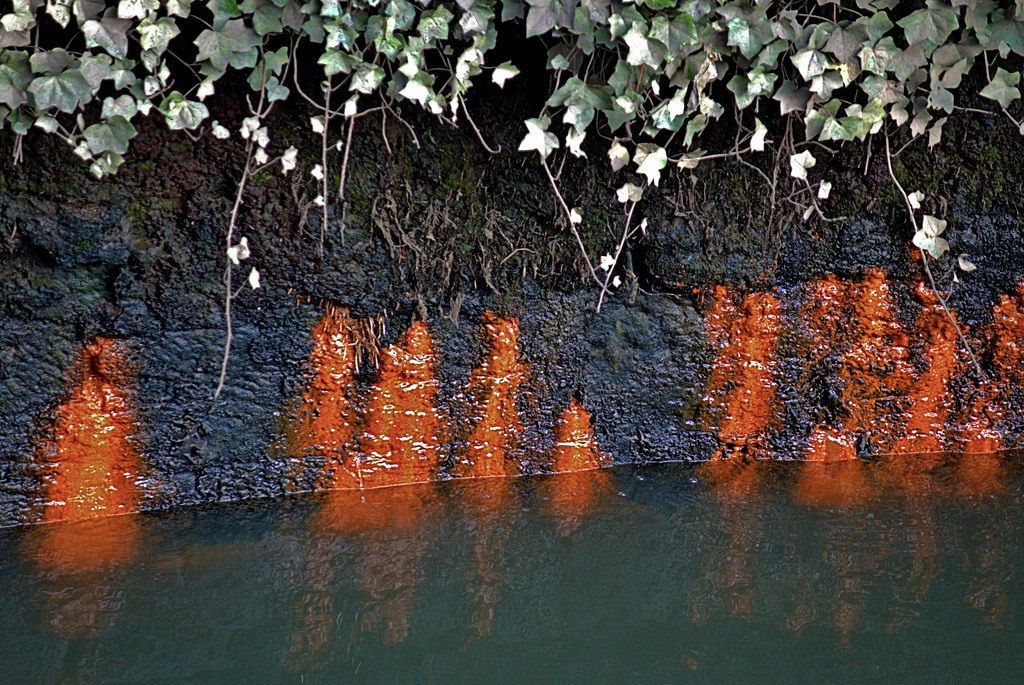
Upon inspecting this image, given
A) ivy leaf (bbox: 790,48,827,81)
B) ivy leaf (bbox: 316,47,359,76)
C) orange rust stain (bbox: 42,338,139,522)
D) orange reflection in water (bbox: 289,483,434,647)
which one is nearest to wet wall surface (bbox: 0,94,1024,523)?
orange rust stain (bbox: 42,338,139,522)

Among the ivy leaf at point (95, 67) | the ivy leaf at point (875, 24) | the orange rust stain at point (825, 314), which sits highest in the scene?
the ivy leaf at point (875, 24)

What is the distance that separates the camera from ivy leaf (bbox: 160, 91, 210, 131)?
6.89 feet

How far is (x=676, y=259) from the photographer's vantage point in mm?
2662

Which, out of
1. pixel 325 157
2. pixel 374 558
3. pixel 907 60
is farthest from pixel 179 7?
pixel 907 60

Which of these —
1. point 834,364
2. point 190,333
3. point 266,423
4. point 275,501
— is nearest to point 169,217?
point 190,333

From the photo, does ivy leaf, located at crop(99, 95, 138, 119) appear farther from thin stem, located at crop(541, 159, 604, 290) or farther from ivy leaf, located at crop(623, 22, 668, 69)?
ivy leaf, located at crop(623, 22, 668, 69)

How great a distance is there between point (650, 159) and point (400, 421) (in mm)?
1051

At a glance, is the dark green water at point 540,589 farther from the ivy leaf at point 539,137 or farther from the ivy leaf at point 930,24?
the ivy leaf at point 930,24

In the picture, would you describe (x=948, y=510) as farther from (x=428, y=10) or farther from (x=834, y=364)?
(x=428, y=10)

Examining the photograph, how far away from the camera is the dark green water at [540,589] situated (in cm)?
162

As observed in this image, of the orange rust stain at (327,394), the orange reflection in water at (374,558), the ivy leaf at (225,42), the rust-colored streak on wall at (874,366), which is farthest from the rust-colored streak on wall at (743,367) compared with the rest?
the ivy leaf at (225,42)

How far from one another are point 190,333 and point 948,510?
2.10 meters

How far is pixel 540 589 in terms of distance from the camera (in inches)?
75.7

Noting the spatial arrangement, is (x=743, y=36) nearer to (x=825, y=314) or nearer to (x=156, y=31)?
(x=825, y=314)
